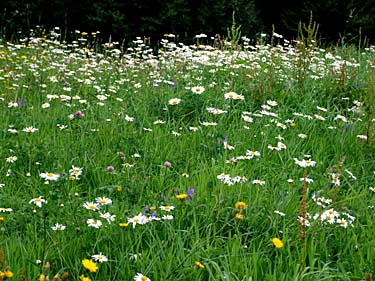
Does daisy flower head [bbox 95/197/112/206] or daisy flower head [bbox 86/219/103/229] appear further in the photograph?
daisy flower head [bbox 95/197/112/206]

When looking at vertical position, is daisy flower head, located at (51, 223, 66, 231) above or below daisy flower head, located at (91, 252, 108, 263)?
below

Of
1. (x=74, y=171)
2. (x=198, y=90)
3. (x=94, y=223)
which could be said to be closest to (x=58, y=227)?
(x=94, y=223)

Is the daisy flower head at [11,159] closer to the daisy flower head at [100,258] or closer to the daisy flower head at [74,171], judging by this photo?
the daisy flower head at [74,171]

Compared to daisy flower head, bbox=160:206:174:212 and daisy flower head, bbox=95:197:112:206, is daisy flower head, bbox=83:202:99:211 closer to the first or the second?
daisy flower head, bbox=95:197:112:206

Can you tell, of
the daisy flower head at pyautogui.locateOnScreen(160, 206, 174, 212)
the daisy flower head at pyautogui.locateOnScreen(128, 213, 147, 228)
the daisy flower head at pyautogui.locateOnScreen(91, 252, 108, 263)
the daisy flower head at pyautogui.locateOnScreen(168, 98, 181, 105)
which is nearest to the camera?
the daisy flower head at pyautogui.locateOnScreen(91, 252, 108, 263)

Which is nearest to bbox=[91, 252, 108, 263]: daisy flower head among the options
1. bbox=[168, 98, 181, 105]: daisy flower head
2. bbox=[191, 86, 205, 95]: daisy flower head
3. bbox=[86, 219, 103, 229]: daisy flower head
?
bbox=[86, 219, 103, 229]: daisy flower head

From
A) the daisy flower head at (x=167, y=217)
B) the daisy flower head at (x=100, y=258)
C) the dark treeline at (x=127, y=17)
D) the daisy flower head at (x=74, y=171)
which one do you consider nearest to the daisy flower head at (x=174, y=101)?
the daisy flower head at (x=74, y=171)

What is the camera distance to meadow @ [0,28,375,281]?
1920 millimetres

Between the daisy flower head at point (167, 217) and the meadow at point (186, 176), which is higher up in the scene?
the daisy flower head at point (167, 217)

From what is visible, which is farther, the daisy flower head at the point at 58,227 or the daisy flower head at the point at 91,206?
the daisy flower head at the point at 91,206

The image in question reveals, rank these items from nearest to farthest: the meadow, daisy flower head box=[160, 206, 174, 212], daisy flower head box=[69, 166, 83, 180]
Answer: the meadow, daisy flower head box=[160, 206, 174, 212], daisy flower head box=[69, 166, 83, 180]

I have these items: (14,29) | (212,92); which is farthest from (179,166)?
(14,29)

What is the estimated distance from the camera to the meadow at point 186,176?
1920 mm

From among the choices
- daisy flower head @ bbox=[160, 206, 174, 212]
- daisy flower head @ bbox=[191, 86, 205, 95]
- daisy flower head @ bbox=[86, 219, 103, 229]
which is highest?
daisy flower head @ bbox=[191, 86, 205, 95]
